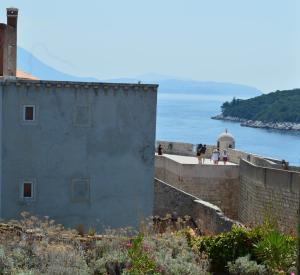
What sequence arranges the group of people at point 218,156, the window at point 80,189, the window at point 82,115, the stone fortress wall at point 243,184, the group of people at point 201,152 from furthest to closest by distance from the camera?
the group of people at point 201,152
the group of people at point 218,156
the window at point 82,115
the window at point 80,189
the stone fortress wall at point 243,184

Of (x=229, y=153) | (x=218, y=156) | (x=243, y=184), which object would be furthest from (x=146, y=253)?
(x=229, y=153)

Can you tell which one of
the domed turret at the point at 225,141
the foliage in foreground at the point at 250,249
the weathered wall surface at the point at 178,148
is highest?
the domed turret at the point at 225,141

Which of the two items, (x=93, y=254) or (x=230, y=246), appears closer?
(x=93, y=254)

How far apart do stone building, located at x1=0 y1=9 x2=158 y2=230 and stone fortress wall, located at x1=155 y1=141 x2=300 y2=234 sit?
4.53 meters

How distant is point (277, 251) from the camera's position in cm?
1423

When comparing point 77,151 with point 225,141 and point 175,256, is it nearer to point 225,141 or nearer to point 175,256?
point 175,256

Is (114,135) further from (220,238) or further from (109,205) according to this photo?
(220,238)

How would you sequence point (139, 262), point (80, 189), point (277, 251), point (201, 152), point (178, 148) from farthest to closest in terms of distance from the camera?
1. point (178, 148)
2. point (201, 152)
3. point (80, 189)
4. point (277, 251)
5. point (139, 262)

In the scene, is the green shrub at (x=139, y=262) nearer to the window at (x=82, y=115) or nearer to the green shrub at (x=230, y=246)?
the green shrub at (x=230, y=246)

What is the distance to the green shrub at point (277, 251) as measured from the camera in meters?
14.2

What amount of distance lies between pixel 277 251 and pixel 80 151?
42.8 feet

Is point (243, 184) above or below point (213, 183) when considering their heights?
above

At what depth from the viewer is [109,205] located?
26234 mm

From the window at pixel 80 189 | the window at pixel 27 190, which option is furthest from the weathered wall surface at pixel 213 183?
the window at pixel 27 190
